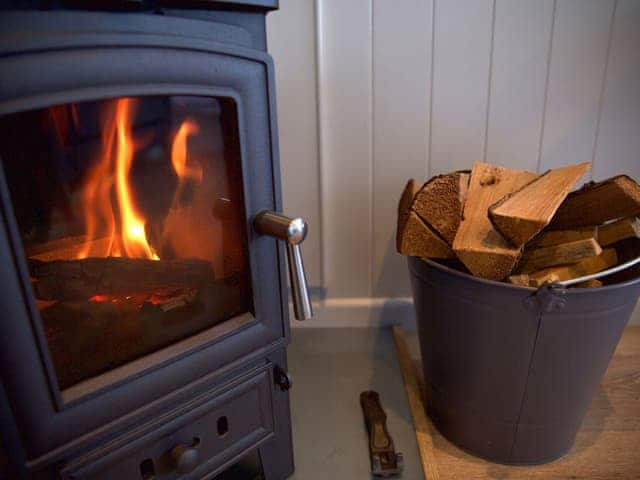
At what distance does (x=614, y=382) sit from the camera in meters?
1.11

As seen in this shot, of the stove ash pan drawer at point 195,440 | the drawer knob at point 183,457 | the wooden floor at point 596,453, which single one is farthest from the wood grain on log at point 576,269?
the drawer knob at point 183,457

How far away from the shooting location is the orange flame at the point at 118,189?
606 millimetres

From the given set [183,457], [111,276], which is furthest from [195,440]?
[111,276]

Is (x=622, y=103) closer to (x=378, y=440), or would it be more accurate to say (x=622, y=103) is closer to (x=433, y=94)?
(x=433, y=94)

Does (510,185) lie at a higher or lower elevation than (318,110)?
lower

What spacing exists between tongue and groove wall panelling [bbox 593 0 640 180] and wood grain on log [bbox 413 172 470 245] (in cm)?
56

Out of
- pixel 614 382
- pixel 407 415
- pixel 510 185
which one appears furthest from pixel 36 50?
pixel 614 382

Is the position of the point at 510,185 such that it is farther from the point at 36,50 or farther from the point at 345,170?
the point at 36,50

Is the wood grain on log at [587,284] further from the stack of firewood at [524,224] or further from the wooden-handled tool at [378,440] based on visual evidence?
the wooden-handled tool at [378,440]

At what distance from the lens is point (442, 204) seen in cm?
86

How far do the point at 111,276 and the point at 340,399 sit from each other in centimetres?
59

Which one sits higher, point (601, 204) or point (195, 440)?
point (601, 204)

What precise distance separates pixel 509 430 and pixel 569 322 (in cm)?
24

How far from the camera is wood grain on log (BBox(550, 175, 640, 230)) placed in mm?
789
